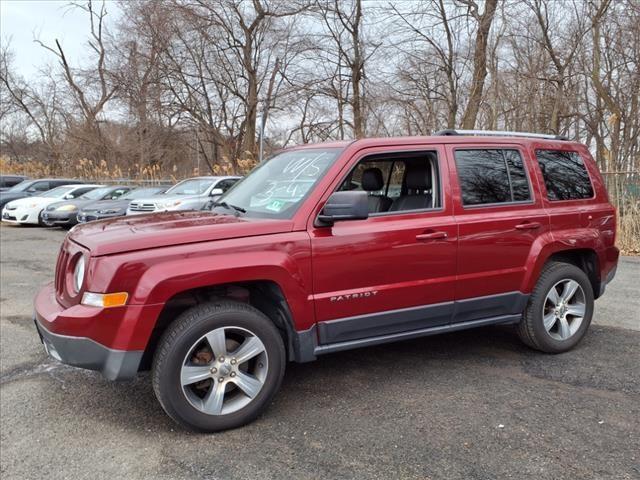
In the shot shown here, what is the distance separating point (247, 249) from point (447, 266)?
4.94 feet

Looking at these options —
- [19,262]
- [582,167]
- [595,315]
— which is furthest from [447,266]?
[19,262]

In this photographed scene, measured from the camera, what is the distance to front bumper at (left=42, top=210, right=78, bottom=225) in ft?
48.0

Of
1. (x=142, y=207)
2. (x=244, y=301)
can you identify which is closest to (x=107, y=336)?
(x=244, y=301)

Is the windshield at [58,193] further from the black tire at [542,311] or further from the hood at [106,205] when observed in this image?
the black tire at [542,311]

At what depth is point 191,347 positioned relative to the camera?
3.02 metres

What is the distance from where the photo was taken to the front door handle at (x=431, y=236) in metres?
3.67

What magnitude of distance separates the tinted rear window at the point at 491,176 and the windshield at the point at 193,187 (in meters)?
9.82

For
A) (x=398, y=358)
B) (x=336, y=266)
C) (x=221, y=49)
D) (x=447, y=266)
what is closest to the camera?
(x=336, y=266)

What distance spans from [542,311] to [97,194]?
50.1ft

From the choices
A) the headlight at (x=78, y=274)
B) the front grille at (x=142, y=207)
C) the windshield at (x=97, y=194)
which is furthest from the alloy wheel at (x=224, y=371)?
the windshield at (x=97, y=194)

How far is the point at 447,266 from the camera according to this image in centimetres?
377

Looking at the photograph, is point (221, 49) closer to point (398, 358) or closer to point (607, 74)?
point (607, 74)

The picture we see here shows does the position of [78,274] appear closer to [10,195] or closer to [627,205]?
[627,205]

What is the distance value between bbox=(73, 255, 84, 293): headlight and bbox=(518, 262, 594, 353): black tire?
3.34 metres
